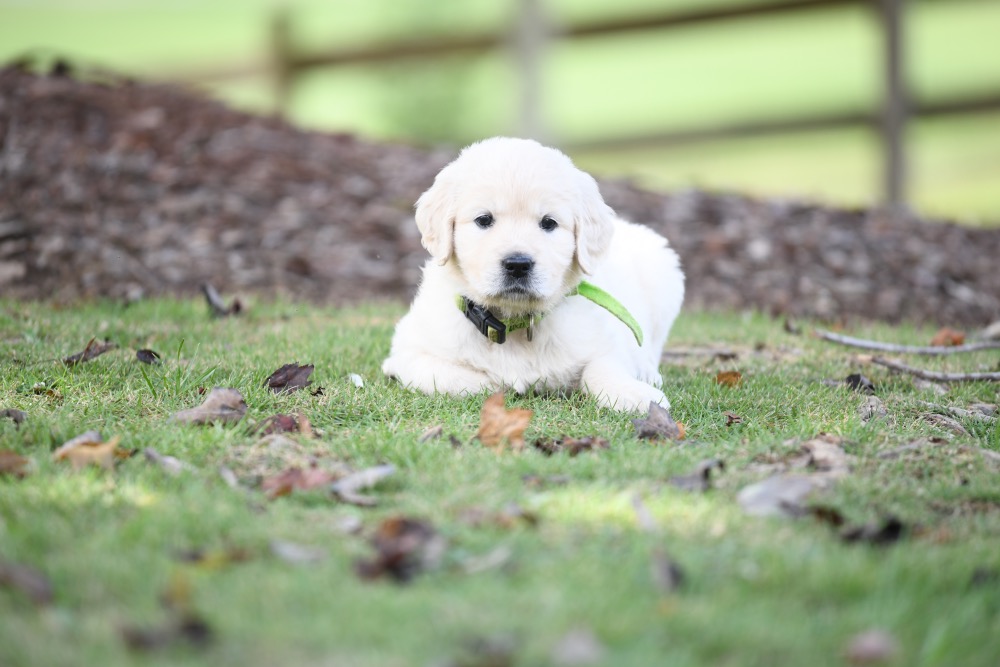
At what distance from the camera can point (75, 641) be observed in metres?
2.15

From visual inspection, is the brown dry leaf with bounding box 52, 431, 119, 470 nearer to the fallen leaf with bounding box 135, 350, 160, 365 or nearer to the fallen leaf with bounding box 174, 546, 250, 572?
the fallen leaf with bounding box 174, 546, 250, 572

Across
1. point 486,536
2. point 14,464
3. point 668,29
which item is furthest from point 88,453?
point 668,29

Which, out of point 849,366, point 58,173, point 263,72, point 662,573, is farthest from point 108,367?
point 263,72

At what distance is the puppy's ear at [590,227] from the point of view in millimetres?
4266

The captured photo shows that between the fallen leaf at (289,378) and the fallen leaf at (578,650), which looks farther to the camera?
the fallen leaf at (289,378)

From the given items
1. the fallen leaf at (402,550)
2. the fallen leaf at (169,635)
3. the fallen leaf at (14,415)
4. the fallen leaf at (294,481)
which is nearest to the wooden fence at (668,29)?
the fallen leaf at (294,481)

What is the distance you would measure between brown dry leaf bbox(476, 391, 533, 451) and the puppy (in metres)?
0.52

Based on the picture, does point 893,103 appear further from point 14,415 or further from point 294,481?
point 14,415

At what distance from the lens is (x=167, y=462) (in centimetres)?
323

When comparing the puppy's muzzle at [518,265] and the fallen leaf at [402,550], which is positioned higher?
the puppy's muzzle at [518,265]

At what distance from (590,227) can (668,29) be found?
908 cm

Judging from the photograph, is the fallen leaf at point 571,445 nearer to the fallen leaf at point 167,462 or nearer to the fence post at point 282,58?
the fallen leaf at point 167,462

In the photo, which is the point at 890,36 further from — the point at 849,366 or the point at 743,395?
the point at 743,395

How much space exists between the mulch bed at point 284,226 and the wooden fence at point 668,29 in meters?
2.30
